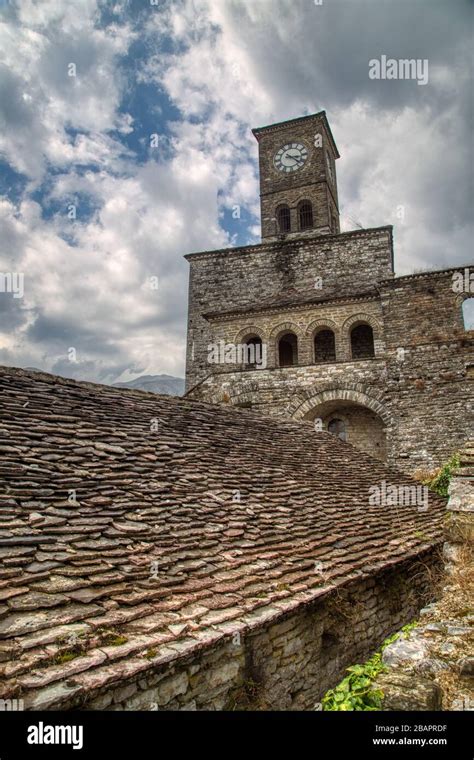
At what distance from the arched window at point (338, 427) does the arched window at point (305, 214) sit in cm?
1289

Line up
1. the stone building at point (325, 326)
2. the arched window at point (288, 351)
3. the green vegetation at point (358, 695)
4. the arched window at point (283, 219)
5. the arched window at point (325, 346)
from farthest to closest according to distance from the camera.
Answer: the arched window at point (283, 219) < the arched window at point (288, 351) < the arched window at point (325, 346) < the stone building at point (325, 326) < the green vegetation at point (358, 695)

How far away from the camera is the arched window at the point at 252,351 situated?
21938 millimetres

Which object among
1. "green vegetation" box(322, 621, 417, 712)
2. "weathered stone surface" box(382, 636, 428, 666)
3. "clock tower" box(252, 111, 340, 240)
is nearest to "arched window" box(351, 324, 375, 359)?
"clock tower" box(252, 111, 340, 240)

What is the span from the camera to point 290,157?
2853cm

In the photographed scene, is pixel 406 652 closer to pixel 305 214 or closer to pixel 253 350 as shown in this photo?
pixel 253 350

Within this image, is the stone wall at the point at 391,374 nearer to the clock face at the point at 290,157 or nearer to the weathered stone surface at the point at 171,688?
the clock face at the point at 290,157

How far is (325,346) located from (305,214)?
9662 millimetres

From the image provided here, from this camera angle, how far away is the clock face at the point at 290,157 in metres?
28.2
